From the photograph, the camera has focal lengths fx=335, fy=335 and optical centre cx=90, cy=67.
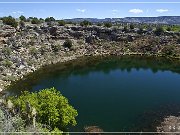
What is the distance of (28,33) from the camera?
112875 mm

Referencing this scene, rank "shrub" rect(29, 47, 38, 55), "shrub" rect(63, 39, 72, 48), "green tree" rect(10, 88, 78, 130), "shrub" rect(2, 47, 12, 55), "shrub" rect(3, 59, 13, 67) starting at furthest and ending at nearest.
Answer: "shrub" rect(63, 39, 72, 48), "shrub" rect(29, 47, 38, 55), "shrub" rect(2, 47, 12, 55), "shrub" rect(3, 59, 13, 67), "green tree" rect(10, 88, 78, 130)

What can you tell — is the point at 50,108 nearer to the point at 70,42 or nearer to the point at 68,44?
the point at 68,44

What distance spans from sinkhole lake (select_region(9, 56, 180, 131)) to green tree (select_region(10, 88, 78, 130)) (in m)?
4.35

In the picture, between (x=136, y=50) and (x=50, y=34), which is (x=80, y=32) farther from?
(x=136, y=50)

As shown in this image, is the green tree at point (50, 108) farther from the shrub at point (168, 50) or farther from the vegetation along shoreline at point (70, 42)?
the shrub at point (168, 50)

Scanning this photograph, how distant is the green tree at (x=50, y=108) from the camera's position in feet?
138

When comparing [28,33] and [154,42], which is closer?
[28,33]

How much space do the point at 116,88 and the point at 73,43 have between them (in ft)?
166

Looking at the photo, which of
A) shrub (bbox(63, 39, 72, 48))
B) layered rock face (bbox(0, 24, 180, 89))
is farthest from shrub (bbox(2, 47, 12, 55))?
shrub (bbox(63, 39, 72, 48))

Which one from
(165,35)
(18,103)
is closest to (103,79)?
(18,103)

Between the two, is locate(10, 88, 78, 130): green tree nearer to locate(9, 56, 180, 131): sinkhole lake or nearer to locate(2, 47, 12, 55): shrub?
locate(9, 56, 180, 131): sinkhole lake

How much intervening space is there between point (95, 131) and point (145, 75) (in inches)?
1746

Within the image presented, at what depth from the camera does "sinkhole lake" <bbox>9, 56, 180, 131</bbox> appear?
5209 cm

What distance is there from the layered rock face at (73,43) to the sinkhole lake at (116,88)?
623 cm
